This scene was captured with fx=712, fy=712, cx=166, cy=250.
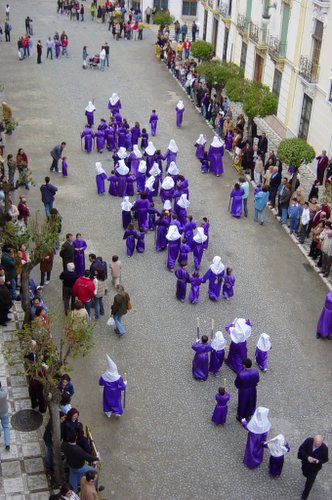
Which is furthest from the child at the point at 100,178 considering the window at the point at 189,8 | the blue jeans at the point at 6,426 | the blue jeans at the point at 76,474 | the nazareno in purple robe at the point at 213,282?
the window at the point at 189,8

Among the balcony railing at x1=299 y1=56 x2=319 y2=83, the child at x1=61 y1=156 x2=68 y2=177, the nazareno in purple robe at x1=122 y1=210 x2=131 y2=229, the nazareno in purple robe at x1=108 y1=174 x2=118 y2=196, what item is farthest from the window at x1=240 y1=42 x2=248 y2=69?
the nazareno in purple robe at x1=122 y1=210 x2=131 y2=229

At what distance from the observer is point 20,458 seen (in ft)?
38.9

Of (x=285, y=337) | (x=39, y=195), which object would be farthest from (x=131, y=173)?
(x=285, y=337)

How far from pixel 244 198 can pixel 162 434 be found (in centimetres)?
977

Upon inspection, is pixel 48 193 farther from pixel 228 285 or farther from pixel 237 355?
pixel 237 355

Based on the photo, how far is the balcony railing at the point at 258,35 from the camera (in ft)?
98.4

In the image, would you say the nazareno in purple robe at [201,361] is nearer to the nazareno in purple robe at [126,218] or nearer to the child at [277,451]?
the child at [277,451]

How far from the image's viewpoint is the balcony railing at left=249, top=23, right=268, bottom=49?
98.4ft

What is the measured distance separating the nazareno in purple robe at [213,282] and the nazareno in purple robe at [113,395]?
175 inches

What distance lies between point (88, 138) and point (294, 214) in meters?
8.70

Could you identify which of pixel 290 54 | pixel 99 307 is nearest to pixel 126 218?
pixel 99 307

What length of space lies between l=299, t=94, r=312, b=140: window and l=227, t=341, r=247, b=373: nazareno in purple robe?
535 inches

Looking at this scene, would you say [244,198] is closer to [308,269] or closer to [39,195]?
[308,269]

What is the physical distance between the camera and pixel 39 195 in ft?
71.0
